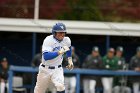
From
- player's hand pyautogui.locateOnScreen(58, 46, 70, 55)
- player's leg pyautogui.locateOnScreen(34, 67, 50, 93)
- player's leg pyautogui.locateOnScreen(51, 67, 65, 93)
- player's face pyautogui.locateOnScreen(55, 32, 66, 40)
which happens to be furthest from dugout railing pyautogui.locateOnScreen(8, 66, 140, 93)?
player's hand pyautogui.locateOnScreen(58, 46, 70, 55)

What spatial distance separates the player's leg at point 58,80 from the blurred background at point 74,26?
4.36 meters

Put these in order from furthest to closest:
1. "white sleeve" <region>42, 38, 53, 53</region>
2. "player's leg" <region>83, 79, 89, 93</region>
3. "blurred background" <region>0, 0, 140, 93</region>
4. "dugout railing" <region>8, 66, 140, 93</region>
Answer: "blurred background" <region>0, 0, 140, 93</region> → "player's leg" <region>83, 79, 89, 93</region> → "dugout railing" <region>8, 66, 140, 93</region> → "white sleeve" <region>42, 38, 53, 53</region>

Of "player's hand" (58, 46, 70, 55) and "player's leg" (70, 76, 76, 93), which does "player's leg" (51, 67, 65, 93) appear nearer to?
"player's hand" (58, 46, 70, 55)

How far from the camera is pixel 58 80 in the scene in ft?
36.1

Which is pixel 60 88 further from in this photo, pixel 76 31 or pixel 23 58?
pixel 23 58

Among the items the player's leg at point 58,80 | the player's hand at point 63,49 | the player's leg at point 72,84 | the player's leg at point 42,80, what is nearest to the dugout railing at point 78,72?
the player's leg at point 72,84

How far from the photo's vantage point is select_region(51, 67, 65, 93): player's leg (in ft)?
35.9

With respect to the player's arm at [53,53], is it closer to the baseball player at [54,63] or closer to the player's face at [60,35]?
the baseball player at [54,63]

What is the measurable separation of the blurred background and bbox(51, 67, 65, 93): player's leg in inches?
172

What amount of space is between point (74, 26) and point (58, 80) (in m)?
5.47

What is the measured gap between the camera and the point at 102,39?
1780cm

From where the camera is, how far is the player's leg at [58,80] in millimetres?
10938

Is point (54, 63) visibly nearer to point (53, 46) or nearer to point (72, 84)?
point (53, 46)

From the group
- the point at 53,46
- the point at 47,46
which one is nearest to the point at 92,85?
the point at 53,46
